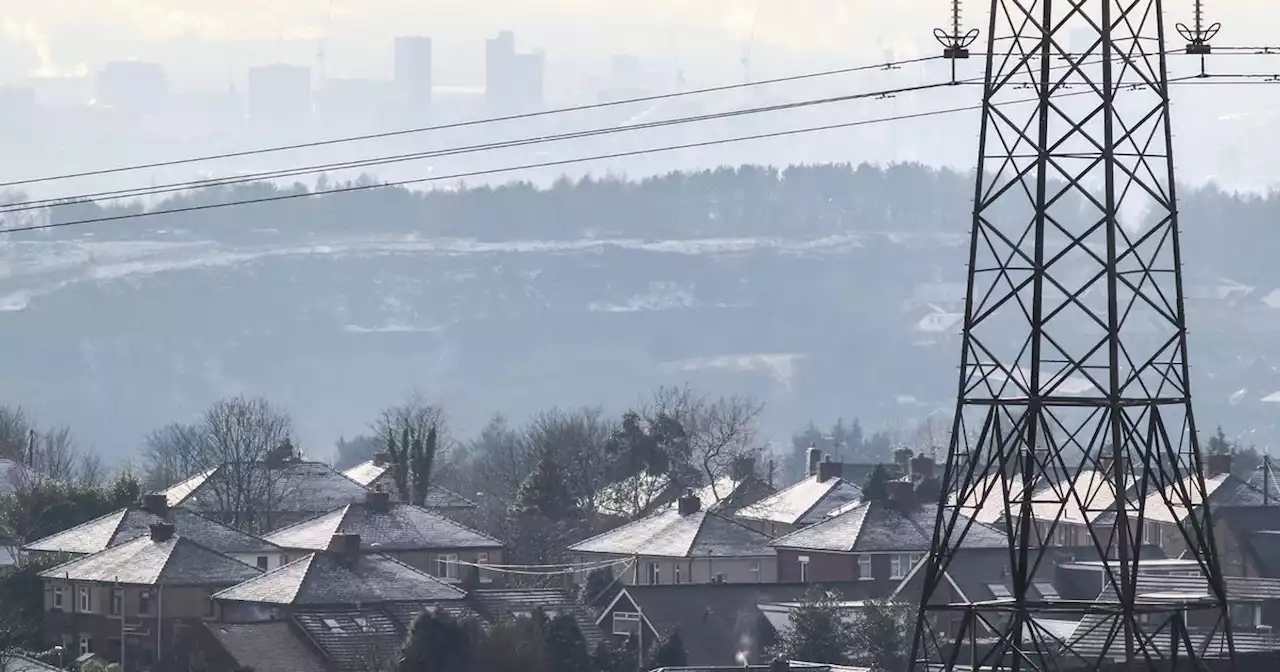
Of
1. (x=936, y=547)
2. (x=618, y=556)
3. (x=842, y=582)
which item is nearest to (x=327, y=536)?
(x=618, y=556)

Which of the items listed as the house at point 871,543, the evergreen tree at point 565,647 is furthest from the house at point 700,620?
the house at point 871,543

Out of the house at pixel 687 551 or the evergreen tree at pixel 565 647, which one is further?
the house at pixel 687 551

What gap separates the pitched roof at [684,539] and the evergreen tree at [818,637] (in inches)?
857

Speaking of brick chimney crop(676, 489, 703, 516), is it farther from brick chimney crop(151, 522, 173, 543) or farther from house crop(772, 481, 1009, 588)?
brick chimney crop(151, 522, 173, 543)

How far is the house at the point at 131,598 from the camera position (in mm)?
80688

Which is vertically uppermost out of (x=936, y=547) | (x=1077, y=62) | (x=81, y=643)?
(x=1077, y=62)

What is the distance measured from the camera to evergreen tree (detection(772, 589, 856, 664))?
70750 mm

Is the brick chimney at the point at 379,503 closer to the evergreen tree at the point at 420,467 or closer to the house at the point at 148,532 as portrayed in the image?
the house at the point at 148,532

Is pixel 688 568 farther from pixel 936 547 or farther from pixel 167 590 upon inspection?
pixel 936 547

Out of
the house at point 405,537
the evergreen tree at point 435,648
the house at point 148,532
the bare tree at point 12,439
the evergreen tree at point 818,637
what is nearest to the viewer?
the evergreen tree at point 435,648

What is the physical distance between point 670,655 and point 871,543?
23111mm

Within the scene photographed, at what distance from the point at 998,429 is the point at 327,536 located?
64927 millimetres

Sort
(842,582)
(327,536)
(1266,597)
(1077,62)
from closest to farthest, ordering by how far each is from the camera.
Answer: (1077,62) → (1266,597) → (842,582) → (327,536)

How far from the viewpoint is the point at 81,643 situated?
81.9m
